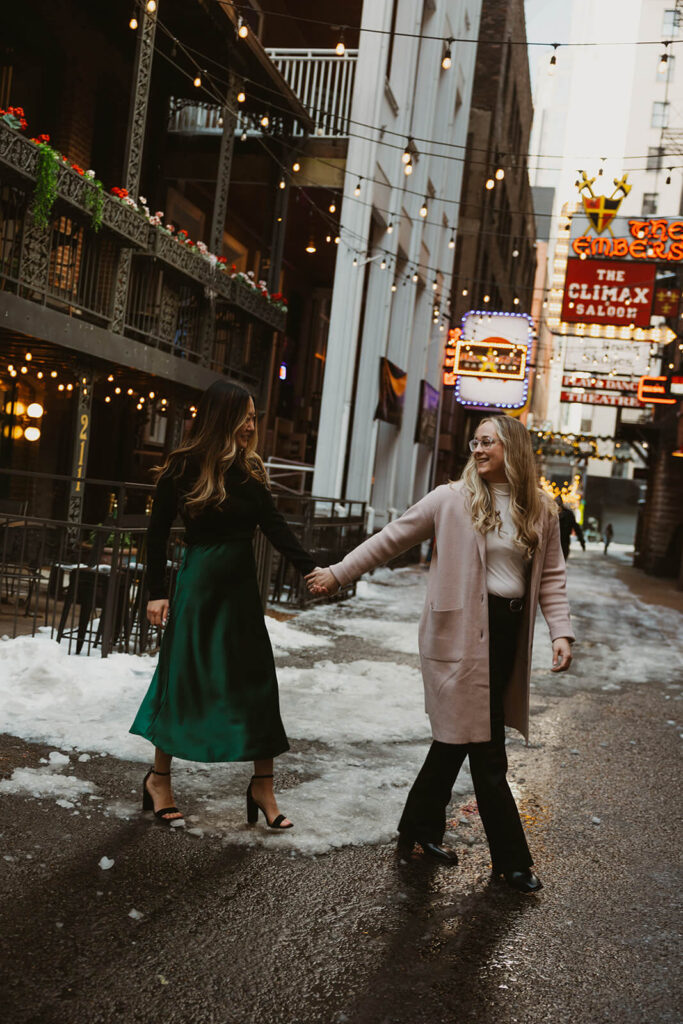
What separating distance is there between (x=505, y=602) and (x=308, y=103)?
54.7 feet

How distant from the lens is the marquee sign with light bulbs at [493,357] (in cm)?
2780

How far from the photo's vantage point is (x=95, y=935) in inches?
135

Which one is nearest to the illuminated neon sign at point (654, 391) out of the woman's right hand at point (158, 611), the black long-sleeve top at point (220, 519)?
the black long-sleeve top at point (220, 519)

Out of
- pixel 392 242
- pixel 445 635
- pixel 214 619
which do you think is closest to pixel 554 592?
pixel 445 635

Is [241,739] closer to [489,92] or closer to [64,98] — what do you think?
[64,98]

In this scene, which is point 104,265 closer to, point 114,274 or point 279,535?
point 114,274

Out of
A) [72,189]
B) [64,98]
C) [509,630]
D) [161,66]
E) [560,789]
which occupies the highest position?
[161,66]

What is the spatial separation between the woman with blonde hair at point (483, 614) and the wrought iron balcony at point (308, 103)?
1375 centimetres

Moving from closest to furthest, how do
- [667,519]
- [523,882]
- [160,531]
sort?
[523,882], [160,531], [667,519]

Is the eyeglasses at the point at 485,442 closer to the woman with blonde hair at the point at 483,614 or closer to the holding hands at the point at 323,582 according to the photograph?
the woman with blonde hair at the point at 483,614

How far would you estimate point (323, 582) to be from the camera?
4.57 m

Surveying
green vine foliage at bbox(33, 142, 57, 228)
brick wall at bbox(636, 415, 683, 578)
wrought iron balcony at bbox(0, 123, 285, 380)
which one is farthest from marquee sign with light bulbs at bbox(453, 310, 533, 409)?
green vine foliage at bbox(33, 142, 57, 228)

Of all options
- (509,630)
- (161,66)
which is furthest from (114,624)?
(161,66)

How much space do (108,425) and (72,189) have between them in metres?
6.78
